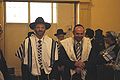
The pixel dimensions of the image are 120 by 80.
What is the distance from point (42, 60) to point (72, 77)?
100 cm

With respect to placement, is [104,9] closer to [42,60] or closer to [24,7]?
[24,7]

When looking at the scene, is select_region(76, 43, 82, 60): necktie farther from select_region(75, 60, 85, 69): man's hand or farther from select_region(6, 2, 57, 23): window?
select_region(6, 2, 57, 23): window

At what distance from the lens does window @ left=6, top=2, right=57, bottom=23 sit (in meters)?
11.9

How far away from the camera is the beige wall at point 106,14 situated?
1223 cm

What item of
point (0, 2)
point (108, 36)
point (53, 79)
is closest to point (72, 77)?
point (53, 79)

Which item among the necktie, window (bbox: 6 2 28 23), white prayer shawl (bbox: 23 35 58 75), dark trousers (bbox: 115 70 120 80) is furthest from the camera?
window (bbox: 6 2 28 23)

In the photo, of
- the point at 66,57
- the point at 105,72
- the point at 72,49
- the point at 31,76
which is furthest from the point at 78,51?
the point at 105,72

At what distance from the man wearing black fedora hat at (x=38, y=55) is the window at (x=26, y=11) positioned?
Answer: 594 centimetres

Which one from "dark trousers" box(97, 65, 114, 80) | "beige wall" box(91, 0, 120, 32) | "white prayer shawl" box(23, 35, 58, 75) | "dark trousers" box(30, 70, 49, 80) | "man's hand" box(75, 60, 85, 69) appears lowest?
"dark trousers" box(97, 65, 114, 80)

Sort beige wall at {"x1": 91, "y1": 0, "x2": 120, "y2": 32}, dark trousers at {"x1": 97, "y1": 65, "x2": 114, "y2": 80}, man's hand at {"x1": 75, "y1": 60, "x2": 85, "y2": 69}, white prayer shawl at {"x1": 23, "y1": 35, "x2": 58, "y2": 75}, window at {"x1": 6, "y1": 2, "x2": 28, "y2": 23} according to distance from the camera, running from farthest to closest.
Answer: beige wall at {"x1": 91, "y1": 0, "x2": 120, "y2": 32} → window at {"x1": 6, "y1": 2, "x2": 28, "y2": 23} → dark trousers at {"x1": 97, "y1": 65, "x2": 114, "y2": 80} → man's hand at {"x1": 75, "y1": 60, "x2": 85, "y2": 69} → white prayer shawl at {"x1": 23, "y1": 35, "x2": 58, "y2": 75}

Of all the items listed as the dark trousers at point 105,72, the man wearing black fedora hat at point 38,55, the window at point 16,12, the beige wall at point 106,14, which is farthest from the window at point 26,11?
the man wearing black fedora hat at point 38,55

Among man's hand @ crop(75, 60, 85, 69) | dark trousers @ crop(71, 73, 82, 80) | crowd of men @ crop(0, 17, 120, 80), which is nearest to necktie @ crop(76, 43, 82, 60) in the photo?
crowd of men @ crop(0, 17, 120, 80)

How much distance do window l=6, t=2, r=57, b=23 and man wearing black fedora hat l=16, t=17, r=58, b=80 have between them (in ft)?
19.5

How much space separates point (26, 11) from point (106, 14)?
97.0 inches
